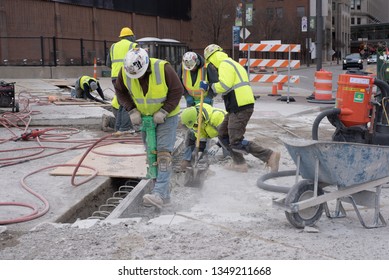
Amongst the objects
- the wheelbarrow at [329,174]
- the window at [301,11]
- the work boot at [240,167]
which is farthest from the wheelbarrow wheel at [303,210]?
the window at [301,11]

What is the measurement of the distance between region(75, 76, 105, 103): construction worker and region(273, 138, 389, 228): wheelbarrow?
977 cm

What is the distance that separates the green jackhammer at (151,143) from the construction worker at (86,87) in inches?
326

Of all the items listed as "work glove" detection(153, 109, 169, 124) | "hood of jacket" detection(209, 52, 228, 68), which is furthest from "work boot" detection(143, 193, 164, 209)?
"hood of jacket" detection(209, 52, 228, 68)

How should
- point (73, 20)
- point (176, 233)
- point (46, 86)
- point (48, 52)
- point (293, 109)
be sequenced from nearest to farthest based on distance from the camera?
point (176, 233) → point (293, 109) → point (46, 86) → point (48, 52) → point (73, 20)

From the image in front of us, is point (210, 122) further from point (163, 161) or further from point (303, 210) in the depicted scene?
point (303, 210)

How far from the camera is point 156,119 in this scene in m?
5.59

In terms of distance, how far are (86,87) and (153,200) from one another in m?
9.46

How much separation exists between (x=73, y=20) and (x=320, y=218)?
3243 cm

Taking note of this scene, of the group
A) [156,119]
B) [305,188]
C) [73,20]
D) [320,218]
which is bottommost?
[320,218]

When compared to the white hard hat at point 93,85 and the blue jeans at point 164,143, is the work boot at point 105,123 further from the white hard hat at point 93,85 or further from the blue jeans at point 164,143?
the blue jeans at point 164,143

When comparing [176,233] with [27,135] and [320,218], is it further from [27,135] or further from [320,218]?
[27,135]

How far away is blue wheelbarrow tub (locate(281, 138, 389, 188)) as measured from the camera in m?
4.63

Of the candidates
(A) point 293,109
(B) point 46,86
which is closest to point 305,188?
(A) point 293,109

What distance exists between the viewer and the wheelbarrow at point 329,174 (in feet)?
15.3
